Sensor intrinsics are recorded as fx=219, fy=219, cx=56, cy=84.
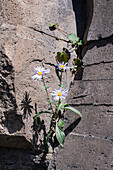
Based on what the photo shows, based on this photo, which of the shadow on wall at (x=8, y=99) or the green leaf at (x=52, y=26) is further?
the green leaf at (x=52, y=26)

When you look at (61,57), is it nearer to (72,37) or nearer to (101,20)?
(72,37)

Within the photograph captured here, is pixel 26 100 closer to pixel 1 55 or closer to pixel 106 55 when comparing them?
pixel 1 55

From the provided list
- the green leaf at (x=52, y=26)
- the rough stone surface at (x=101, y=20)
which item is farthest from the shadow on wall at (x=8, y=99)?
the rough stone surface at (x=101, y=20)

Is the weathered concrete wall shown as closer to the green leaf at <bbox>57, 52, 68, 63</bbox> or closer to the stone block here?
the stone block

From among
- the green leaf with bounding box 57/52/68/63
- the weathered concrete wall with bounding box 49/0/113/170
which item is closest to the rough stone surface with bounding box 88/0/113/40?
the weathered concrete wall with bounding box 49/0/113/170

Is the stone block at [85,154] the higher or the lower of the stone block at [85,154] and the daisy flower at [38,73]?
the lower

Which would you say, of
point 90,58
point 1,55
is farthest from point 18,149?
point 90,58

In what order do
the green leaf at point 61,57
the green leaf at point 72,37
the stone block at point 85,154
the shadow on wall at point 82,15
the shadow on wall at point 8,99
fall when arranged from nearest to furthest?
1. the stone block at point 85,154
2. the shadow on wall at point 8,99
3. the green leaf at point 61,57
4. the green leaf at point 72,37
5. the shadow on wall at point 82,15

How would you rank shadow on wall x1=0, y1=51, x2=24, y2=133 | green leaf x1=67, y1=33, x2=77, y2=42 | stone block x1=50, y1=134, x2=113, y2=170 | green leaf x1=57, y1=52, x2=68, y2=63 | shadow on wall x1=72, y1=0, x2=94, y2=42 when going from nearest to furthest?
stone block x1=50, y1=134, x2=113, y2=170 → shadow on wall x1=0, y1=51, x2=24, y2=133 → green leaf x1=57, y1=52, x2=68, y2=63 → green leaf x1=67, y1=33, x2=77, y2=42 → shadow on wall x1=72, y1=0, x2=94, y2=42

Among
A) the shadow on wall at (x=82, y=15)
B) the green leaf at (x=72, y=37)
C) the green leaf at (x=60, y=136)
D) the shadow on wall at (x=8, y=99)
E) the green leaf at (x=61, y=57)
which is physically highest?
the shadow on wall at (x=82, y=15)

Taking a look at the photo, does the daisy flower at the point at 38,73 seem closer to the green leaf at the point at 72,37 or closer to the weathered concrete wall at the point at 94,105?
the weathered concrete wall at the point at 94,105

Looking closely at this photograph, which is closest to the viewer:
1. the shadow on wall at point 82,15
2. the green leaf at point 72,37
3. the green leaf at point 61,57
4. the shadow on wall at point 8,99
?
the shadow on wall at point 8,99
